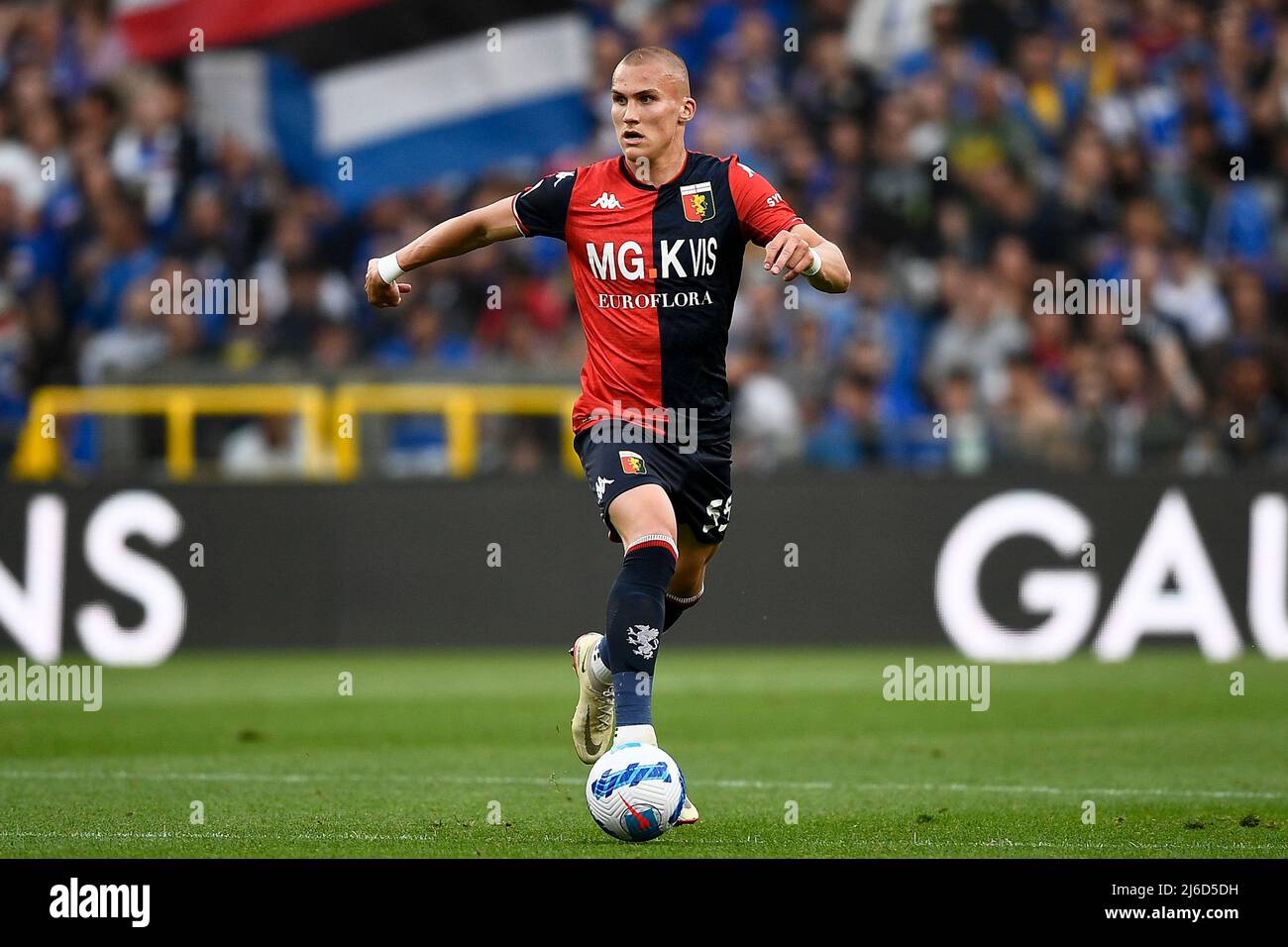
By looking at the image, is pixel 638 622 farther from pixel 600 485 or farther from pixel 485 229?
pixel 485 229

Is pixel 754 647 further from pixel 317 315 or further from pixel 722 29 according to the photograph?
pixel 722 29

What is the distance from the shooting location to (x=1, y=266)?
1747cm

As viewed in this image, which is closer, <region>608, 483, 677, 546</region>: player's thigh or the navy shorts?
<region>608, 483, 677, 546</region>: player's thigh

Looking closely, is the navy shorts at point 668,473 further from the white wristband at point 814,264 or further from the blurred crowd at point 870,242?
the blurred crowd at point 870,242

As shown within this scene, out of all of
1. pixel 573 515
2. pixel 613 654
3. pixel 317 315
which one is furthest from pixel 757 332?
pixel 613 654

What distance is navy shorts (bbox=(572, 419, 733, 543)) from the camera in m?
7.18

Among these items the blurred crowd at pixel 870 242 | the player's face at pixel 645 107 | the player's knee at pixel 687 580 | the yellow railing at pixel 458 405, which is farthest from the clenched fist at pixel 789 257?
the yellow railing at pixel 458 405

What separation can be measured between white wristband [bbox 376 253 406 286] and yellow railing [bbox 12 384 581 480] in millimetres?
7608

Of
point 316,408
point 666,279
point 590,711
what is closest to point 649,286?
point 666,279

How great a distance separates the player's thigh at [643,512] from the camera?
7031 millimetres

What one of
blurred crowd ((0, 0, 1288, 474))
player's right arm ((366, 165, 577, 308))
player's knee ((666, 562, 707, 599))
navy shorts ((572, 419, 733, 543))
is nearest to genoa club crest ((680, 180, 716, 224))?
player's right arm ((366, 165, 577, 308))

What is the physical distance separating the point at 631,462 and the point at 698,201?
1021 millimetres

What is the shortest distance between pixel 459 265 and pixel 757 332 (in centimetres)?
301

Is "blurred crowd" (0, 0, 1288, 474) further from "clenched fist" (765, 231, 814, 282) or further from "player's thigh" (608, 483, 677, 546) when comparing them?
"clenched fist" (765, 231, 814, 282)
